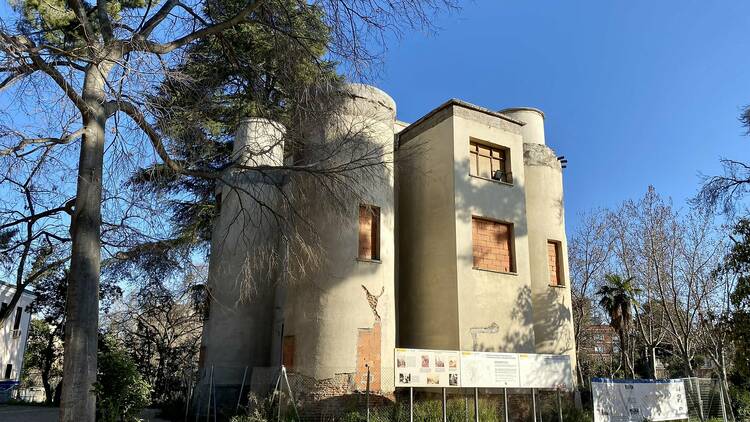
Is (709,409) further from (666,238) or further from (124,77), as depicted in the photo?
(124,77)

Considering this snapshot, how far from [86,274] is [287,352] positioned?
24.4 ft

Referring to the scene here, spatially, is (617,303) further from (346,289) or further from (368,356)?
(346,289)

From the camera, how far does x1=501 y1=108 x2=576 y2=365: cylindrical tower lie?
68.0 feet

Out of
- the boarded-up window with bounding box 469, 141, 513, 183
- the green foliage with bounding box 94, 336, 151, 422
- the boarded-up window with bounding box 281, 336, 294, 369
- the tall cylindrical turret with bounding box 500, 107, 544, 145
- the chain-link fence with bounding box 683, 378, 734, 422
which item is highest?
the tall cylindrical turret with bounding box 500, 107, 544, 145

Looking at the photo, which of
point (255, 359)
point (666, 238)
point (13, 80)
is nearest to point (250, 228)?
point (255, 359)

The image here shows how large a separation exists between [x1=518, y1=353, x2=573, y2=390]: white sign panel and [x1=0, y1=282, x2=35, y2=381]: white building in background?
125 ft

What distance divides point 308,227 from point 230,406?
7105mm

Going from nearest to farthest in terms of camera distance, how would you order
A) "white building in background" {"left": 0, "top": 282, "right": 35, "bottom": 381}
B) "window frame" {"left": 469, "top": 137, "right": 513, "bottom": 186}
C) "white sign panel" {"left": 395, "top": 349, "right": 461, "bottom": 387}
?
"white sign panel" {"left": 395, "top": 349, "right": 461, "bottom": 387}
"window frame" {"left": 469, "top": 137, "right": 513, "bottom": 186}
"white building in background" {"left": 0, "top": 282, "right": 35, "bottom": 381}

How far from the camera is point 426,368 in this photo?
13.2 metres

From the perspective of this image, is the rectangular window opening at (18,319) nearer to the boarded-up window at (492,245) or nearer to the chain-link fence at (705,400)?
the boarded-up window at (492,245)

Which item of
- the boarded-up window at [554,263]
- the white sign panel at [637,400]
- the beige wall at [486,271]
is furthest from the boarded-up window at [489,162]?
the white sign panel at [637,400]

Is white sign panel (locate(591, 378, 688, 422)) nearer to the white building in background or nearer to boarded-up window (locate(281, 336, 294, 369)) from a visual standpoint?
boarded-up window (locate(281, 336, 294, 369))

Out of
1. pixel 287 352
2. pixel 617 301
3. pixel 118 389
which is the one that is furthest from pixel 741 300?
pixel 617 301

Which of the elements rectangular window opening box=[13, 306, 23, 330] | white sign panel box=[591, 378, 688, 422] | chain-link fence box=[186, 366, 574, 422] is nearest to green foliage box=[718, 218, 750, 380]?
white sign panel box=[591, 378, 688, 422]
